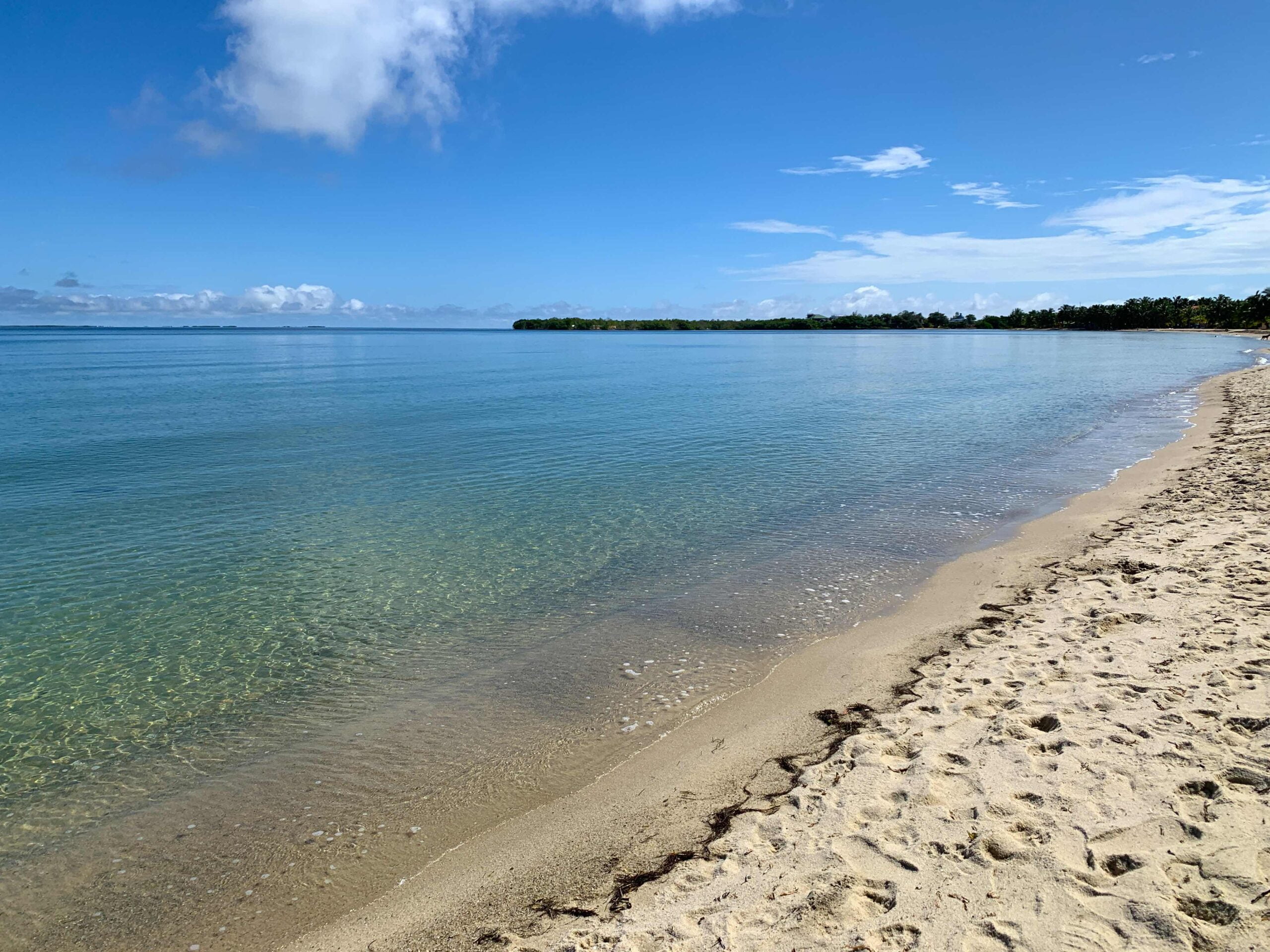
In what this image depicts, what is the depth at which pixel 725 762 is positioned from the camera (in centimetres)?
689

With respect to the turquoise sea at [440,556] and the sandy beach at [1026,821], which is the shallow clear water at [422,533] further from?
the sandy beach at [1026,821]

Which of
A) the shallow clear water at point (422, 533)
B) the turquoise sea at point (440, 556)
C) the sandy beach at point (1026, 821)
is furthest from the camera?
the shallow clear water at point (422, 533)

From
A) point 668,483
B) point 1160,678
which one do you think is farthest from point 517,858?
point 668,483

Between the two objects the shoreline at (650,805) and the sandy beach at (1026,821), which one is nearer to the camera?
the sandy beach at (1026,821)

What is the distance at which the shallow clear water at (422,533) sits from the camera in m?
8.71

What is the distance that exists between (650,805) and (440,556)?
26.5 ft

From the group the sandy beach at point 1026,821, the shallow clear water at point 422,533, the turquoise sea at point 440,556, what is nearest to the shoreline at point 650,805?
the sandy beach at point 1026,821

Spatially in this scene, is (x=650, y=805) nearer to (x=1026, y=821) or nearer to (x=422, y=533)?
(x=1026, y=821)

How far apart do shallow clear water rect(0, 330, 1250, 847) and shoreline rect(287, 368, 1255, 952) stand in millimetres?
1031

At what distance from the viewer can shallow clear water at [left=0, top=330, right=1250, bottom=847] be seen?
8711 millimetres

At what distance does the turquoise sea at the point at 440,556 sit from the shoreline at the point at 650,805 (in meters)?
0.61

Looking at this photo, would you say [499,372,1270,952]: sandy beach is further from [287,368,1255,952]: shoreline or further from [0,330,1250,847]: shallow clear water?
[0,330,1250,847]: shallow clear water

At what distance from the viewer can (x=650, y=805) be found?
6324 mm

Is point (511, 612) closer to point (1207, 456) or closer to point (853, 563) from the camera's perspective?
point (853, 563)
